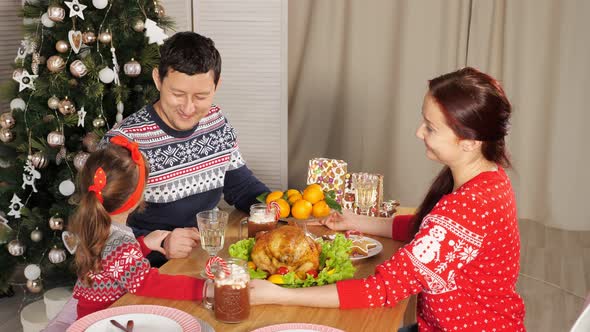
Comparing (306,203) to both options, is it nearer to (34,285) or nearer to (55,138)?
(55,138)

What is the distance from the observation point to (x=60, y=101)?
9.85 ft

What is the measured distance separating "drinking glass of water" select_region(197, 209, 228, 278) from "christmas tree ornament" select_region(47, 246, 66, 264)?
140 centimetres

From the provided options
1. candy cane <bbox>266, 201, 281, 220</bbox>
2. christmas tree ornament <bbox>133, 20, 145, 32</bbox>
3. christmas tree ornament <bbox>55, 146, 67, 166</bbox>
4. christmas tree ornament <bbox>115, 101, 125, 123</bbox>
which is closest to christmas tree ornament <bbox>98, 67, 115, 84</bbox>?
christmas tree ornament <bbox>115, 101, 125, 123</bbox>

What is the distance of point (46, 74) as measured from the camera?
10.0 ft

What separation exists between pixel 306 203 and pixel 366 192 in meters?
0.22

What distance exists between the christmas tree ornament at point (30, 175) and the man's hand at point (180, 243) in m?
1.34

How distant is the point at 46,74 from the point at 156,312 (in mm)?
1809

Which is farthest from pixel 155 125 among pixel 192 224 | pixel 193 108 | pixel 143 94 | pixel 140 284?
pixel 143 94

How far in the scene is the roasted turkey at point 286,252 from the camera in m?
1.75

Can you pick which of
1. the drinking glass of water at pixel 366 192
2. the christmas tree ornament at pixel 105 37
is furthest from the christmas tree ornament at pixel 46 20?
the drinking glass of water at pixel 366 192

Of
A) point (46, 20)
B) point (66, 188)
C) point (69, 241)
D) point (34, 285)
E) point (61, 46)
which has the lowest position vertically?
point (34, 285)

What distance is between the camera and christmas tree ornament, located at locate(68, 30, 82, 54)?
2953mm

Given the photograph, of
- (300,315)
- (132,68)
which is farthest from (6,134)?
(300,315)

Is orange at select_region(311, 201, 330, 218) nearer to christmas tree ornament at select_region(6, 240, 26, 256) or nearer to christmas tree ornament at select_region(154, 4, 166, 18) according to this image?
christmas tree ornament at select_region(154, 4, 166, 18)
